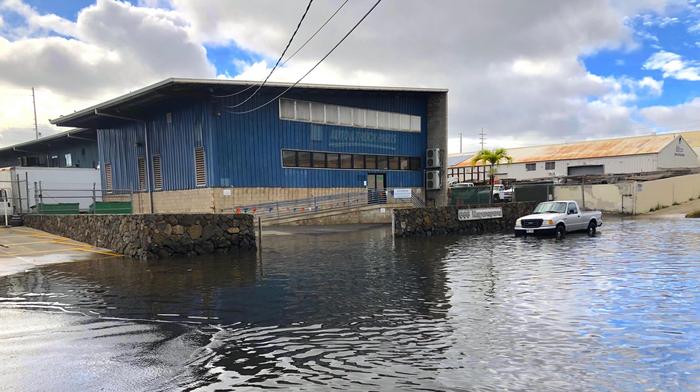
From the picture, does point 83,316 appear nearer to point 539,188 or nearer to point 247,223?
point 247,223

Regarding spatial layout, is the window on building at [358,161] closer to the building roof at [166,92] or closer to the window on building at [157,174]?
the building roof at [166,92]

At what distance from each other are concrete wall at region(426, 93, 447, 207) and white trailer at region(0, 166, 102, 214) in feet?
85.2

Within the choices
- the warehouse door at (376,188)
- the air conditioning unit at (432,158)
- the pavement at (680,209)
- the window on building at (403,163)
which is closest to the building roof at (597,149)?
the pavement at (680,209)

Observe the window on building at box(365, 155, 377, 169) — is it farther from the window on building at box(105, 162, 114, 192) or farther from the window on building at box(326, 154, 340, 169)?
the window on building at box(105, 162, 114, 192)

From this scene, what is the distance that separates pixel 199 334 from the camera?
6.56 metres

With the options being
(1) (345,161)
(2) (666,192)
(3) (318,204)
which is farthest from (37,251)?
(2) (666,192)

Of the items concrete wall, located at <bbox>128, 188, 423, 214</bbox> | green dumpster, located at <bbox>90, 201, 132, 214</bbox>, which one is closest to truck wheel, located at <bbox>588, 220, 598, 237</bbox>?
concrete wall, located at <bbox>128, 188, 423, 214</bbox>

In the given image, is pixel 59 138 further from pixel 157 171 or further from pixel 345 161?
pixel 345 161

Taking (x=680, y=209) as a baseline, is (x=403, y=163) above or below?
above

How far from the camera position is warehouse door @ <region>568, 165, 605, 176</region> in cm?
5588

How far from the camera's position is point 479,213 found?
25922 mm

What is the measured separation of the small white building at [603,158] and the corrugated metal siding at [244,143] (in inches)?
1204

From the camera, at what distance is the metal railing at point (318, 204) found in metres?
29.8

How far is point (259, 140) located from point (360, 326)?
24959 mm
